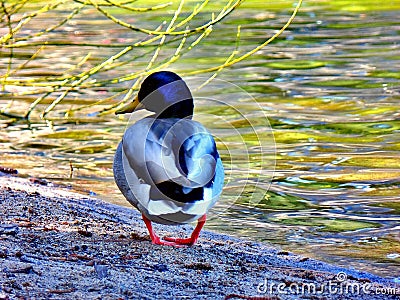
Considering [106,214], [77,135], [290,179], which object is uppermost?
[106,214]

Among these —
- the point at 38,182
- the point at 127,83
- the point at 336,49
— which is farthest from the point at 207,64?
the point at 38,182

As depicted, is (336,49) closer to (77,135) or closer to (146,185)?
(77,135)

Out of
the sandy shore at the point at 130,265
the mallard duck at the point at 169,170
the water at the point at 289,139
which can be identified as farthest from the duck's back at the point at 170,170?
the water at the point at 289,139

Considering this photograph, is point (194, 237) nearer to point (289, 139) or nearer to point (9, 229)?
point (9, 229)

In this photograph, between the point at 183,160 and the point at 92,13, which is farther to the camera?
the point at 92,13

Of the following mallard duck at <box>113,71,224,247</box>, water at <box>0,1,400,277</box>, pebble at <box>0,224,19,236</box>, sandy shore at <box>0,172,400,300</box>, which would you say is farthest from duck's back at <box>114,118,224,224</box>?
water at <box>0,1,400,277</box>

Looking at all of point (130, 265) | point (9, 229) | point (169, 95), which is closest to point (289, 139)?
point (169, 95)

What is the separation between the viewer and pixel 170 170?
468 cm

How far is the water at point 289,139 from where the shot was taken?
662 cm

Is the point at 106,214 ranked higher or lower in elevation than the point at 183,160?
lower

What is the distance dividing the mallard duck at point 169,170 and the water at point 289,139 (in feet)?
4.57

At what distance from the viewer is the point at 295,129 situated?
9617 millimetres

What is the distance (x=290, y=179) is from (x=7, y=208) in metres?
2.93

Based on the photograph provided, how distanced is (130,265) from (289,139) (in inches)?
189
